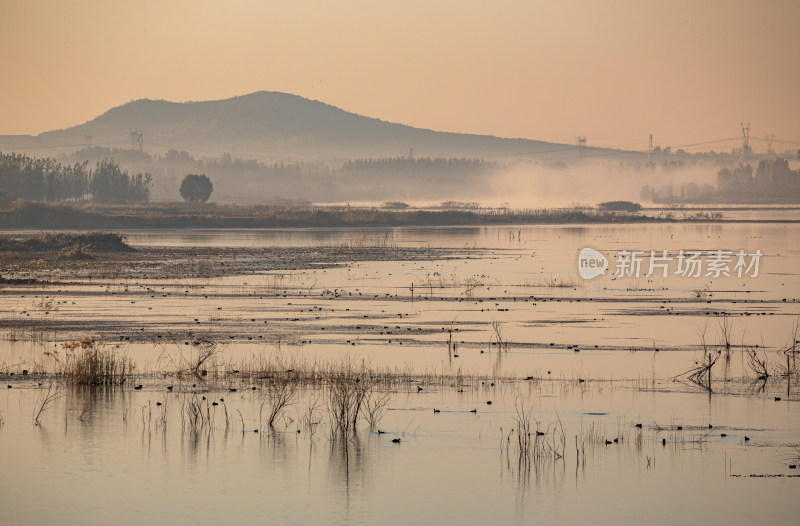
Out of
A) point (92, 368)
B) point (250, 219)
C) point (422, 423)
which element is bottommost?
point (422, 423)

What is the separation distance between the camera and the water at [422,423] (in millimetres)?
20312

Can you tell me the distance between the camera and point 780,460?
75.3 feet

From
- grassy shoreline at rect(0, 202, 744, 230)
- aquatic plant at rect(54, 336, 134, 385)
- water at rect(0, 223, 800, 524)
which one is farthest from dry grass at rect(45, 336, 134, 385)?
grassy shoreline at rect(0, 202, 744, 230)

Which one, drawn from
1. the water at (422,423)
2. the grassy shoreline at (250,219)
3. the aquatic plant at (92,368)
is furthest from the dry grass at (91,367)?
the grassy shoreline at (250,219)

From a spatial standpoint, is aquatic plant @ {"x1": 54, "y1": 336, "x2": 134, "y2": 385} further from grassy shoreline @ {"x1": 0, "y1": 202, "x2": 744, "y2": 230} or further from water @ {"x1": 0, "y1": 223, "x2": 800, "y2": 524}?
grassy shoreline @ {"x1": 0, "y1": 202, "x2": 744, "y2": 230}

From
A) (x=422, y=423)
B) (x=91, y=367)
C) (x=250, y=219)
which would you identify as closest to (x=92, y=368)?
(x=91, y=367)

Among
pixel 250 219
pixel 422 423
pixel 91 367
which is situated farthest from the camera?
pixel 250 219

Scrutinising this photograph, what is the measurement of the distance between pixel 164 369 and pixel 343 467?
11.5m

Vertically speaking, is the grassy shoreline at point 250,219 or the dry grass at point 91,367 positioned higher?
the grassy shoreline at point 250,219

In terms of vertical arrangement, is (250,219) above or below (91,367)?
above

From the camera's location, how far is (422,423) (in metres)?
26.3

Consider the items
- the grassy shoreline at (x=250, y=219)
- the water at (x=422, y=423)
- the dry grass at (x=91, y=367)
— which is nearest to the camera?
the water at (x=422, y=423)

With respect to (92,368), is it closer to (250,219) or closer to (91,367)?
(91,367)

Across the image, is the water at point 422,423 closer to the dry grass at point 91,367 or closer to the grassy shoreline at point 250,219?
the dry grass at point 91,367
